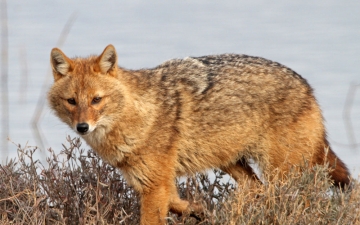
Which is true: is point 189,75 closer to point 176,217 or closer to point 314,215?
point 176,217

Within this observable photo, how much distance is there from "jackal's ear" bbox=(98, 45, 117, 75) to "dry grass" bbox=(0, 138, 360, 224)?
0.71m

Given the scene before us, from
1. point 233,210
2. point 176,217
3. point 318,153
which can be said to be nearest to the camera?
point 233,210

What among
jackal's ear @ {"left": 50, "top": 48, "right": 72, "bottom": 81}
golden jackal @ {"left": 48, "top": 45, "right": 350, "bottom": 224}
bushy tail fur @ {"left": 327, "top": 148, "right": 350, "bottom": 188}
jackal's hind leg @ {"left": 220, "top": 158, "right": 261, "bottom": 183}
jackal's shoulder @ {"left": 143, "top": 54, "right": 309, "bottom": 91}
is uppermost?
jackal's ear @ {"left": 50, "top": 48, "right": 72, "bottom": 81}

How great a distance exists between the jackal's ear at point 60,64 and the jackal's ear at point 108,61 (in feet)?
0.90

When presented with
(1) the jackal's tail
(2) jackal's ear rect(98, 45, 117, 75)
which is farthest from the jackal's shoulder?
(1) the jackal's tail

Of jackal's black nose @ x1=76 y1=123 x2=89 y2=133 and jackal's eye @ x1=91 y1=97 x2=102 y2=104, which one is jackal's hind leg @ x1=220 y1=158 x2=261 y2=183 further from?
jackal's black nose @ x1=76 y1=123 x2=89 y2=133

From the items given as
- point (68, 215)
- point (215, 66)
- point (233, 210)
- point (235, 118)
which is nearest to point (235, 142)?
point (235, 118)

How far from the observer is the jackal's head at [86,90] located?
5.69 metres

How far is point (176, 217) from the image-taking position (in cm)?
621

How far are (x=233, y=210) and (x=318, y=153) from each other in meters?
1.72

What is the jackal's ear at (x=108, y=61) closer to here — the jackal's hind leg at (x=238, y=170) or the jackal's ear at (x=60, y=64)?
the jackal's ear at (x=60, y=64)

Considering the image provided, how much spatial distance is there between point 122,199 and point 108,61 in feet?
4.18

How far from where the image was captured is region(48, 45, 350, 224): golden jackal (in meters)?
5.89

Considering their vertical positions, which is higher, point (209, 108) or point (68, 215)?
A: point (209, 108)
